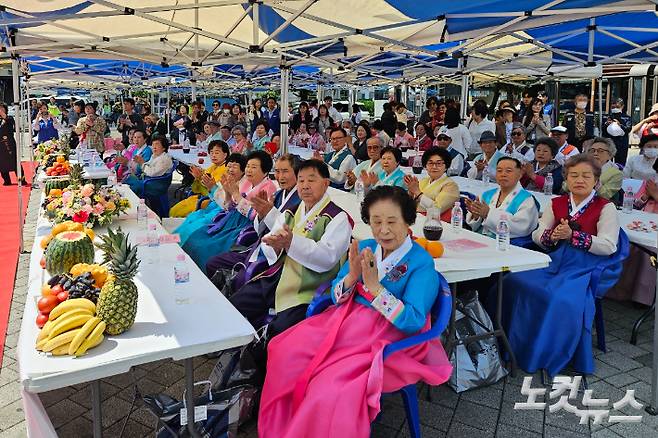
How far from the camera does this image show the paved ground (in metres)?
2.80

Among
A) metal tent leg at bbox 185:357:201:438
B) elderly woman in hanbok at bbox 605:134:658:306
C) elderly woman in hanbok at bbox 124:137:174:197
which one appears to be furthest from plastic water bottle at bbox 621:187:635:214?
elderly woman in hanbok at bbox 124:137:174:197

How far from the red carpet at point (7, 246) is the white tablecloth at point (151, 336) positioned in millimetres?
1789

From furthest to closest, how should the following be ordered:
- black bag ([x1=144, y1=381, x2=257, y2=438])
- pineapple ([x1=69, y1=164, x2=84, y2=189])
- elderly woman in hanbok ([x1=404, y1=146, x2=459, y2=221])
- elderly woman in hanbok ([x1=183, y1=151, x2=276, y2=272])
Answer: elderly woman in hanbok ([x1=183, y1=151, x2=276, y2=272]) → elderly woman in hanbok ([x1=404, y1=146, x2=459, y2=221]) → pineapple ([x1=69, y1=164, x2=84, y2=189]) → black bag ([x1=144, y1=381, x2=257, y2=438])

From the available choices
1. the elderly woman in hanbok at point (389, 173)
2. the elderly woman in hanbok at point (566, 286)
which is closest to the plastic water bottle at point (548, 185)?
the elderly woman in hanbok at point (389, 173)

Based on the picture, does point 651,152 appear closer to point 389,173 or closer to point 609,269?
point 389,173

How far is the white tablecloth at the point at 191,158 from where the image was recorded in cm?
812

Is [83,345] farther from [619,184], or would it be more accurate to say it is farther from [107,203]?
[619,184]

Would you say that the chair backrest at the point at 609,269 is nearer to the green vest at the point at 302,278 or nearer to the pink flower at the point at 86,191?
Result: the green vest at the point at 302,278

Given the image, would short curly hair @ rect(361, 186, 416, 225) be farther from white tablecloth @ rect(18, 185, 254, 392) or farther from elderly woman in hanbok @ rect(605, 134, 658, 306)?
elderly woman in hanbok @ rect(605, 134, 658, 306)

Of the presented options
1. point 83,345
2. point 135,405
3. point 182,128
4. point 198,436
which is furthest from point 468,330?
point 182,128

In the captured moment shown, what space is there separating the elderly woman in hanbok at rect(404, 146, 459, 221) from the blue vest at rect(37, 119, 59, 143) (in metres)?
11.8

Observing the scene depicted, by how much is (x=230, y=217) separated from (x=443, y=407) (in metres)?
2.54

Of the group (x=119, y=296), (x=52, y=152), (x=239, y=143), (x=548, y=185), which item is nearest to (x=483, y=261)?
(x=119, y=296)

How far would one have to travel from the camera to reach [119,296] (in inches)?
82.6
